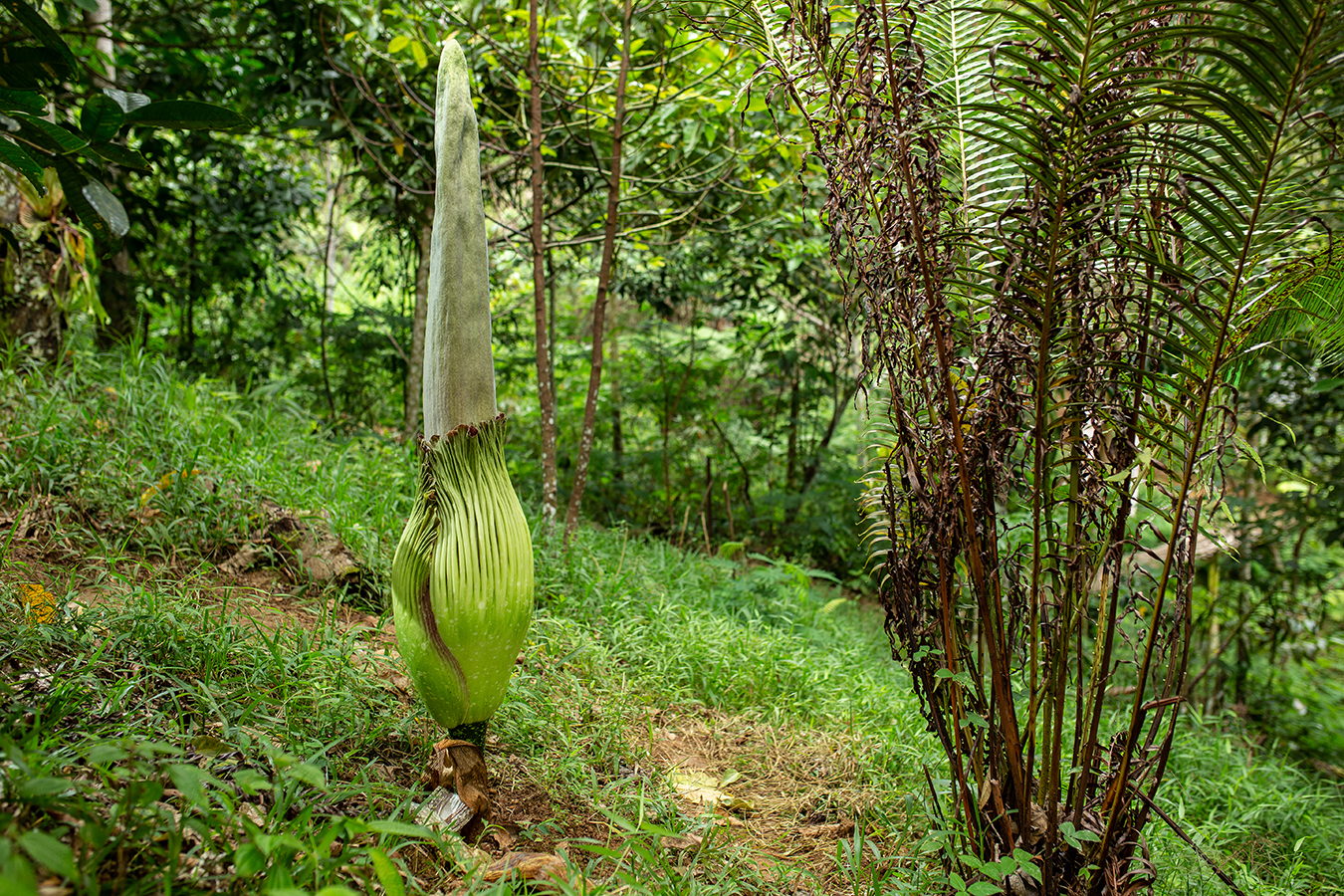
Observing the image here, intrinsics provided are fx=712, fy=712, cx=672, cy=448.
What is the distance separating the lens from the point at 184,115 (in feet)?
4.43

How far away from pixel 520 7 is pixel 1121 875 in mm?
4074

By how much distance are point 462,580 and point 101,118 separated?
107 centimetres

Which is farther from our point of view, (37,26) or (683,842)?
(683,842)

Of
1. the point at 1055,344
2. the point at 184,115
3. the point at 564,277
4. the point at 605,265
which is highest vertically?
the point at 564,277

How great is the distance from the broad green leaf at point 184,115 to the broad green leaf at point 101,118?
0.07ft

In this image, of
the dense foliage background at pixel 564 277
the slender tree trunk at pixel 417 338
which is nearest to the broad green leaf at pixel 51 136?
the dense foliage background at pixel 564 277

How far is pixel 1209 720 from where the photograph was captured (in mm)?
3818

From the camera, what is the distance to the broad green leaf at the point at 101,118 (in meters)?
1.29

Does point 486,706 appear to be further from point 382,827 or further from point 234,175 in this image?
point 234,175

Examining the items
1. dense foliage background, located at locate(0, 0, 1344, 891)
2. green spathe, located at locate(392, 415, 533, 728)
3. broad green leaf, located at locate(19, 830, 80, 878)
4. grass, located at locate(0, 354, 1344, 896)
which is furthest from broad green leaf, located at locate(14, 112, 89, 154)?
dense foliage background, located at locate(0, 0, 1344, 891)

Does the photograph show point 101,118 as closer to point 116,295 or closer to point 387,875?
point 387,875

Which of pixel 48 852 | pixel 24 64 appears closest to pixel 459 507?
pixel 48 852

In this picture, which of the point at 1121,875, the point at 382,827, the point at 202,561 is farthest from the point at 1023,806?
the point at 202,561

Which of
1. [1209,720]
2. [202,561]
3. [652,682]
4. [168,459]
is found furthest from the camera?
[1209,720]
